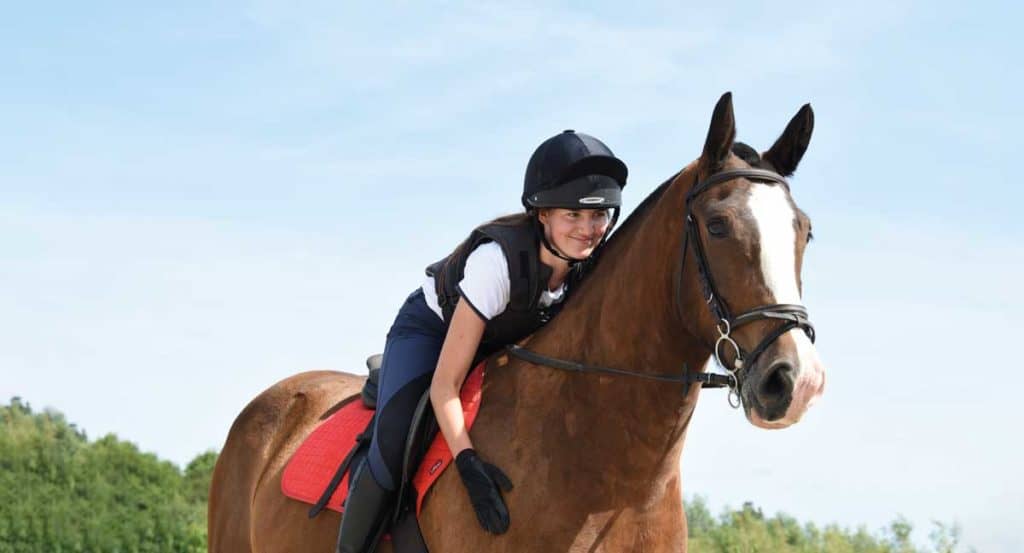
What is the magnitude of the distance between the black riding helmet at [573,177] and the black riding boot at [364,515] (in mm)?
1407

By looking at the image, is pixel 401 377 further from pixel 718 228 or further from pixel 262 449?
pixel 262 449

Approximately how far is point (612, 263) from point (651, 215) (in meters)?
0.30

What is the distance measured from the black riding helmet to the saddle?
0.89 m

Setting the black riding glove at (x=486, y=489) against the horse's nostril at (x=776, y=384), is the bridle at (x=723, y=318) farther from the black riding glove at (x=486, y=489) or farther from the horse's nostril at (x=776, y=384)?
the black riding glove at (x=486, y=489)

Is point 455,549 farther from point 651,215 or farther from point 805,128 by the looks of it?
point 805,128

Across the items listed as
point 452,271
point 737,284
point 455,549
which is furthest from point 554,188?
point 455,549

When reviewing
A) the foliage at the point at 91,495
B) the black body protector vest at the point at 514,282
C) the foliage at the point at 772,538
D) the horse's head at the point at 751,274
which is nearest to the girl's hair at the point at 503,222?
the black body protector vest at the point at 514,282

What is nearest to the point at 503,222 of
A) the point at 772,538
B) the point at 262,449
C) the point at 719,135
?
the point at 719,135

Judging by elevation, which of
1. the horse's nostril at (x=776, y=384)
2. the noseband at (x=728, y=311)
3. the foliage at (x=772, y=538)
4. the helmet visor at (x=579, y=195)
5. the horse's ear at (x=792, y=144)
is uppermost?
the horse's ear at (x=792, y=144)

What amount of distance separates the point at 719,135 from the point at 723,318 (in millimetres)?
855

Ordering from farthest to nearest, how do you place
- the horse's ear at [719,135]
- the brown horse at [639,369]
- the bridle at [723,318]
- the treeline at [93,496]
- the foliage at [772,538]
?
the treeline at [93,496]
the foliage at [772,538]
the horse's ear at [719,135]
the brown horse at [639,369]
the bridle at [723,318]

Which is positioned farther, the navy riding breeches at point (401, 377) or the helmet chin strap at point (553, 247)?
the navy riding breeches at point (401, 377)

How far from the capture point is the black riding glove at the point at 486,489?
4812 millimetres

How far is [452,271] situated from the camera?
543 centimetres
